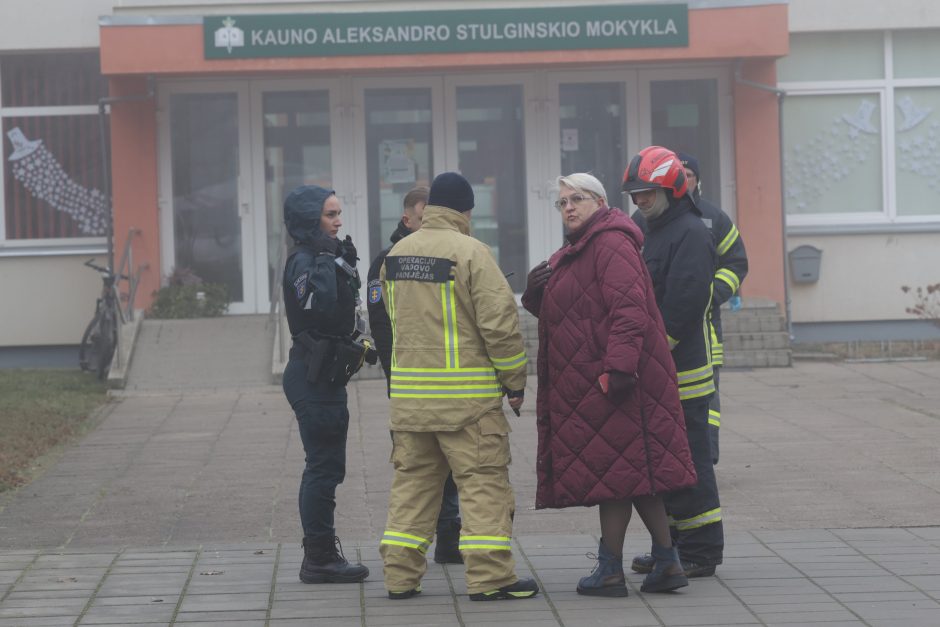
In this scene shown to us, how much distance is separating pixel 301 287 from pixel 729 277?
8.38 feet

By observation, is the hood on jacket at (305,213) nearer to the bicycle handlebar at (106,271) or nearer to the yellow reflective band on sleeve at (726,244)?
the yellow reflective band on sleeve at (726,244)

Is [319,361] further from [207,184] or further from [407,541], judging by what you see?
[207,184]

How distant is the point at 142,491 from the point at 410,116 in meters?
8.77

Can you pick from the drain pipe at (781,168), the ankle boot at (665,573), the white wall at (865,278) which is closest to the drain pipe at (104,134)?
the drain pipe at (781,168)

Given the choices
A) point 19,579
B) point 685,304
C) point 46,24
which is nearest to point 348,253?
point 685,304

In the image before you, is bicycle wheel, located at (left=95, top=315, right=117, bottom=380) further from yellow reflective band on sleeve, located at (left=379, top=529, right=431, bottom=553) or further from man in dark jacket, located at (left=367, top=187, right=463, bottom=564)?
yellow reflective band on sleeve, located at (left=379, top=529, right=431, bottom=553)

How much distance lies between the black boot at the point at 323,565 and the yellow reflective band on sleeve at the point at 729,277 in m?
2.64

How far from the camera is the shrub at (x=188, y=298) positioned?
15922mm

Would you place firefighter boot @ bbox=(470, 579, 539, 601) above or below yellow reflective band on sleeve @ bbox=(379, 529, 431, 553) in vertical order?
below

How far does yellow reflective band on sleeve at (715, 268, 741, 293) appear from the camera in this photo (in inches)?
302

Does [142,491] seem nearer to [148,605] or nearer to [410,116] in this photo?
[148,605]

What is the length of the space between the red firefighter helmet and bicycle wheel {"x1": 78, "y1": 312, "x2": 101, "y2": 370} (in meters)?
9.82

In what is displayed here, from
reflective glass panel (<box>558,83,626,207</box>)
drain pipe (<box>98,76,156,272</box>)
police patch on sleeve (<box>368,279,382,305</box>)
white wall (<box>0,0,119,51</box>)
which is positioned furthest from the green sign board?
police patch on sleeve (<box>368,279,382,305</box>)

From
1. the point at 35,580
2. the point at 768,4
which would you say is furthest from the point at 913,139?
the point at 35,580
